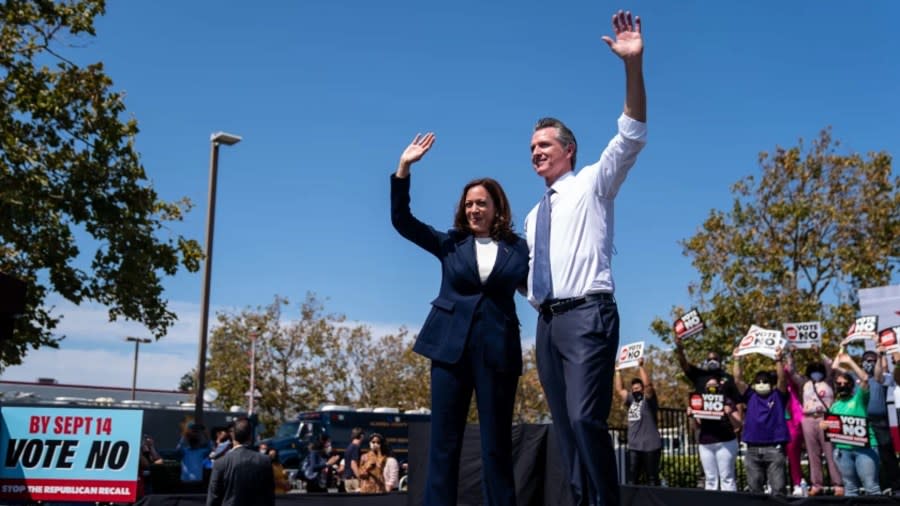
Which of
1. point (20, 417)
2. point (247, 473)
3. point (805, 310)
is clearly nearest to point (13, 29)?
Result: point (20, 417)

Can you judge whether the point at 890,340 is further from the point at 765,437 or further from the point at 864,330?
the point at 765,437

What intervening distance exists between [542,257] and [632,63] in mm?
874

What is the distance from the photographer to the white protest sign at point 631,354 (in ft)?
40.2

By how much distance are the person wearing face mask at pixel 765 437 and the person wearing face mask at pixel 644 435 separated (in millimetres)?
1456

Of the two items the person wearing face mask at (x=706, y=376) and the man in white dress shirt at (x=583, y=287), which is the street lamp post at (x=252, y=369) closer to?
the person wearing face mask at (x=706, y=376)

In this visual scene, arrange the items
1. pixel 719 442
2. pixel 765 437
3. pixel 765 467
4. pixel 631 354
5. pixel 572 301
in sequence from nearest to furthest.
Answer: pixel 572 301
pixel 765 437
pixel 765 467
pixel 719 442
pixel 631 354

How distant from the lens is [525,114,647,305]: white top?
367 centimetres

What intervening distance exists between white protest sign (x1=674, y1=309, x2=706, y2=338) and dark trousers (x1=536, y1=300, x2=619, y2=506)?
Answer: 798 cm

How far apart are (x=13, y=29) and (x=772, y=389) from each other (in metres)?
14.9

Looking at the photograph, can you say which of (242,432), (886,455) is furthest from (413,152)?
(886,455)

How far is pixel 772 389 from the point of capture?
10.6 metres

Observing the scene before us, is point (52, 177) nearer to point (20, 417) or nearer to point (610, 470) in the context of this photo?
point (20, 417)

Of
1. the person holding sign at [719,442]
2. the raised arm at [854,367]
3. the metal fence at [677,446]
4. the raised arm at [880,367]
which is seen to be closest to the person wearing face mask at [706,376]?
the person holding sign at [719,442]

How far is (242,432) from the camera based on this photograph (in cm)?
874
